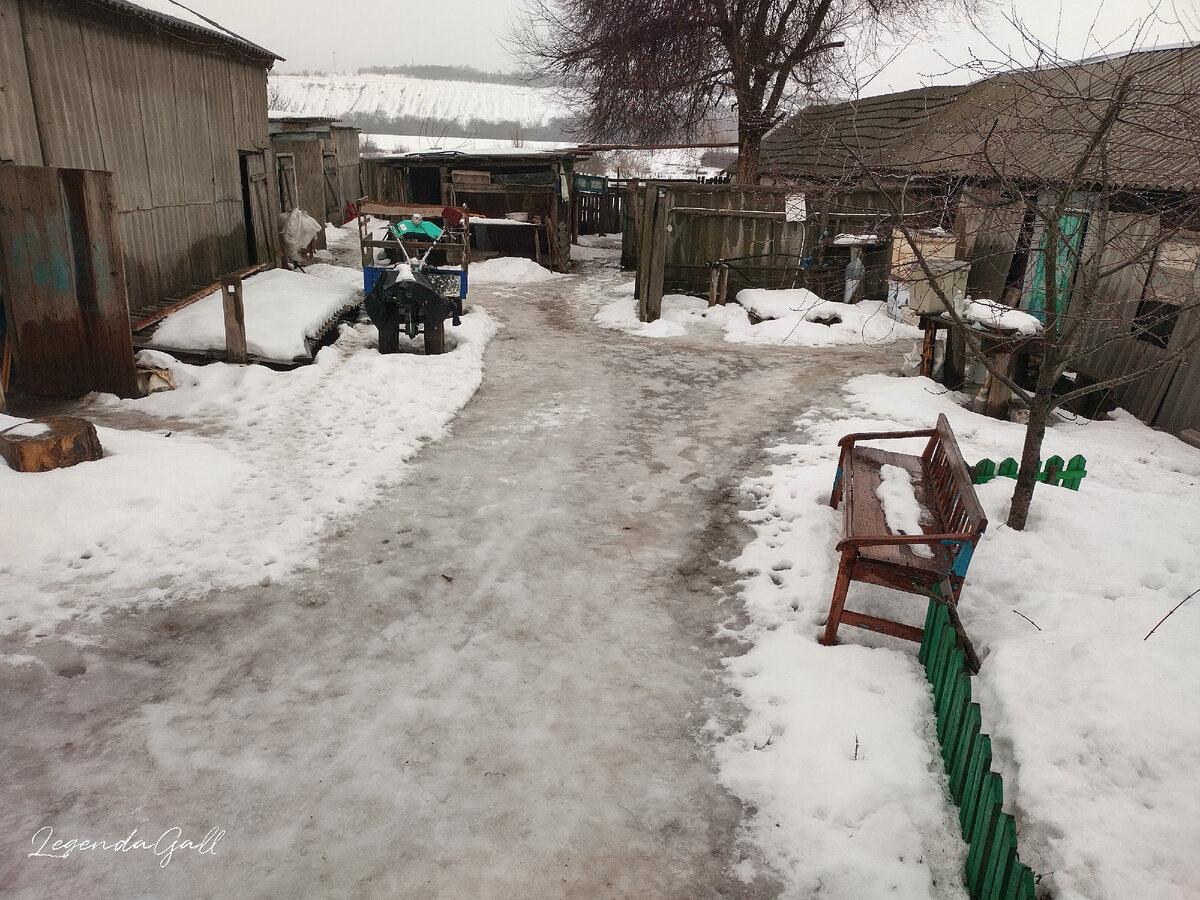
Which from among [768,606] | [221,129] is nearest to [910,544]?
[768,606]

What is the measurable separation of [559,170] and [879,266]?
9.17 metres

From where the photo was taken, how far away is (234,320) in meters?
8.84

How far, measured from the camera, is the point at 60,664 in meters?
4.06

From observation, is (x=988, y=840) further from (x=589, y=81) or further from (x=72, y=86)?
(x=589, y=81)

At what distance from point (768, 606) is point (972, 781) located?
6.40 feet

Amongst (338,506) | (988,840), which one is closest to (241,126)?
(338,506)

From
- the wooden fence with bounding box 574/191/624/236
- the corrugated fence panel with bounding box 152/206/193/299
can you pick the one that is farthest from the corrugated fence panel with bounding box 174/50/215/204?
the wooden fence with bounding box 574/191/624/236

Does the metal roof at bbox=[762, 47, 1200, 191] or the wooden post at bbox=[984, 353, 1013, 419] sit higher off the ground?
the metal roof at bbox=[762, 47, 1200, 191]

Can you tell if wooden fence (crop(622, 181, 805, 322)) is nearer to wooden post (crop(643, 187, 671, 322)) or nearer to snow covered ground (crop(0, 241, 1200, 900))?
wooden post (crop(643, 187, 671, 322))

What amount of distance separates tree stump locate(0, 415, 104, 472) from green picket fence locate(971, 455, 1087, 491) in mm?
7050

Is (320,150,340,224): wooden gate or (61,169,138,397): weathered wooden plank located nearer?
(61,169,138,397): weathered wooden plank

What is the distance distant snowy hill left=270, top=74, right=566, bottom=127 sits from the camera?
3595 inches

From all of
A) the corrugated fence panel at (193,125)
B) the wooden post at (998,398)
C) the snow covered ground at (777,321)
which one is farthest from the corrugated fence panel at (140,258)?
the wooden post at (998,398)

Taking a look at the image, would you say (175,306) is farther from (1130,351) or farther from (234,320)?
(1130,351)
